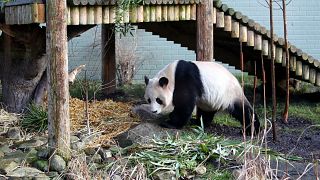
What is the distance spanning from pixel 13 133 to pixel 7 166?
1.39 meters

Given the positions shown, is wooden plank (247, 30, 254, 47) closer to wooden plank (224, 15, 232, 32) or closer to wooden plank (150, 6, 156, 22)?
wooden plank (224, 15, 232, 32)

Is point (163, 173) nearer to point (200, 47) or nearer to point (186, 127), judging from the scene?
point (186, 127)

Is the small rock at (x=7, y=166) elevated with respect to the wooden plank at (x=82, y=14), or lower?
lower

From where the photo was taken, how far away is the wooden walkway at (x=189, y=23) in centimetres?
766

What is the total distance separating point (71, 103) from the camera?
29.8ft

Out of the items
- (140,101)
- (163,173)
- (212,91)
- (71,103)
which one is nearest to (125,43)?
(140,101)

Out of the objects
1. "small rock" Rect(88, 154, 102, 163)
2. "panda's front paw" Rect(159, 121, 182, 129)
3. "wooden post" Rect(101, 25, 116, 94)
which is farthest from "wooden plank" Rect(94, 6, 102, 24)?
"wooden post" Rect(101, 25, 116, 94)

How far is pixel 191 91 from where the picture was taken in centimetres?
802

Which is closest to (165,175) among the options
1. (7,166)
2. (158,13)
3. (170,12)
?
(7,166)

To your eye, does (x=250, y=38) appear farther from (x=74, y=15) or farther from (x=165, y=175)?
(x=165, y=175)

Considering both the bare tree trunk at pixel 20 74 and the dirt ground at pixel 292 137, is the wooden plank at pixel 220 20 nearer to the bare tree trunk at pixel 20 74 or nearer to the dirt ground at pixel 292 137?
the dirt ground at pixel 292 137

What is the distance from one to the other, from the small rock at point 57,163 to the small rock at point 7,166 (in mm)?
397

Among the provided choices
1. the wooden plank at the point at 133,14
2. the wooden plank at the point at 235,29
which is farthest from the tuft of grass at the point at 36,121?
the wooden plank at the point at 235,29

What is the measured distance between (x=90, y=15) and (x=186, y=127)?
5.91 ft
